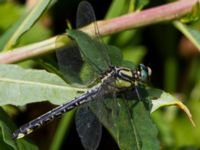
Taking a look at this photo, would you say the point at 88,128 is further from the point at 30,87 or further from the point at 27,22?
the point at 27,22

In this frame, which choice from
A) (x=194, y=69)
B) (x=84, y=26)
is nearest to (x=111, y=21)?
(x=84, y=26)

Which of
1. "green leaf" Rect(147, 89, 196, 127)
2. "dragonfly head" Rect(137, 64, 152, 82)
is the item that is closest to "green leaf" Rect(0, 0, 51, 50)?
"dragonfly head" Rect(137, 64, 152, 82)

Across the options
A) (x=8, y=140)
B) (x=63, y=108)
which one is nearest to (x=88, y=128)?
(x=63, y=108)

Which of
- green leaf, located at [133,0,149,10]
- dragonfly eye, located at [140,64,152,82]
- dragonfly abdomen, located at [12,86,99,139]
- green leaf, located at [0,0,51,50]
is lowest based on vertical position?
dragonfly eye, located at [140,64,152,82]

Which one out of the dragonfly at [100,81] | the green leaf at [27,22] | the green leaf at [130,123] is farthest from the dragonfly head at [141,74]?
the green leaf at [27,22]

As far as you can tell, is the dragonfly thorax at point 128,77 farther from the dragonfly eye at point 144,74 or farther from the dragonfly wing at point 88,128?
the dragonfly wing at point 88,128

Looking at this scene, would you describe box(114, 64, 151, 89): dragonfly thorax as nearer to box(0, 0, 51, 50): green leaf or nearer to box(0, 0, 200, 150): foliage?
box(0, 0, 200, 150): foliage
